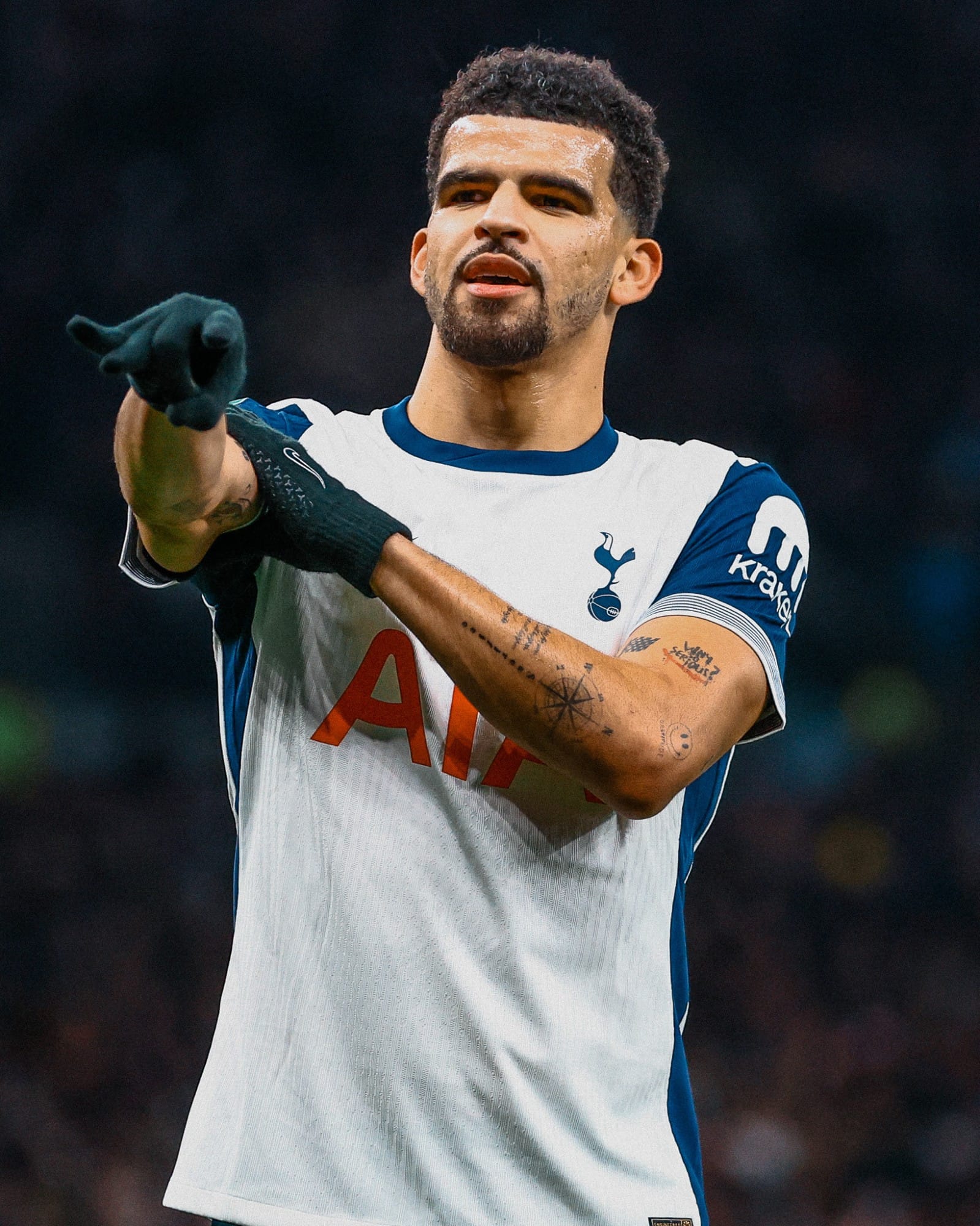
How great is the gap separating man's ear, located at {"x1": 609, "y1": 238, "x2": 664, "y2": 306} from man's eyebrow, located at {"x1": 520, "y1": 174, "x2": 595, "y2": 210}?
6.1 inches

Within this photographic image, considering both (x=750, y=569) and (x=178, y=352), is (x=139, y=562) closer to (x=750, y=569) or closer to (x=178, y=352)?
(x=178, y=352)

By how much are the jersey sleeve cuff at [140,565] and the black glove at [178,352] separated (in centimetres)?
34

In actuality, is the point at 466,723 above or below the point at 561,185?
below

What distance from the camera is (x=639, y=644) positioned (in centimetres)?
212

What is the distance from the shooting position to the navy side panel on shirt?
220 cm

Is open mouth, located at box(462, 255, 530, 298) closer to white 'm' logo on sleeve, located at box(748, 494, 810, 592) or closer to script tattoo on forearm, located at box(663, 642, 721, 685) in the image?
white 'm' logo on sleeve, located at box(748, 494, 810, 592)

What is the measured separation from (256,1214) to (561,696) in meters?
0.77

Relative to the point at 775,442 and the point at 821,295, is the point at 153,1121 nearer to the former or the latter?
the point at 775,442

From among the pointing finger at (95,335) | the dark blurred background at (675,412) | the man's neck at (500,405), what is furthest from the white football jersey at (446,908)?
the dark blurred background at (675,412)

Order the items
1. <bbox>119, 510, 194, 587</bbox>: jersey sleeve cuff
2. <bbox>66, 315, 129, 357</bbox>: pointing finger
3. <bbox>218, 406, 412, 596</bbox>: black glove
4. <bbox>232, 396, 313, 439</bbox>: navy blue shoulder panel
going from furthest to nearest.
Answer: <bbox>232, 396, 313, 439</bbox>: navy blue shoulder panel → <bbox>119, 510, 194, 587</bbox>: jersey sleeve cuff → <bbox>218, 406, 412, 596</bbox>: black glove → <bbox>66, 315, 129, 357</bbox>: pointing finger

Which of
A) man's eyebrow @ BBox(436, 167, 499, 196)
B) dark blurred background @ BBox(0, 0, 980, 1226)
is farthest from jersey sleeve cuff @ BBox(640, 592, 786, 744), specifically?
dark blurred background @ BBox(0, 0, 980, 1226)

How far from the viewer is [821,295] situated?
704cm

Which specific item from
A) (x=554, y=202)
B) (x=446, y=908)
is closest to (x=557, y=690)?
(x=446, y=908)

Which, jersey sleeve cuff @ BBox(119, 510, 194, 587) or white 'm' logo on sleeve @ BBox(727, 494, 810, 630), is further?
white 'm' logo on sleeve @ BBox(727, 494, 810, 630)
